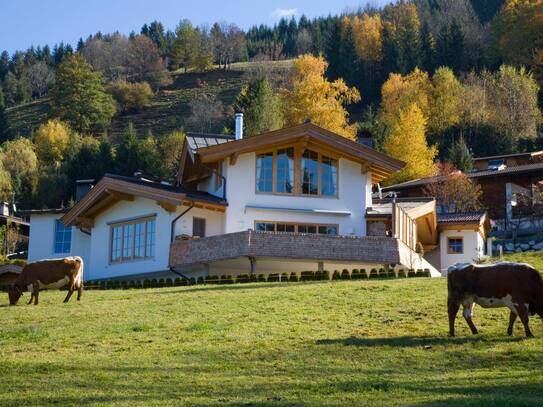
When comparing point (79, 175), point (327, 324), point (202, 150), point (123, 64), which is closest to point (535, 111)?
point (79, 175)

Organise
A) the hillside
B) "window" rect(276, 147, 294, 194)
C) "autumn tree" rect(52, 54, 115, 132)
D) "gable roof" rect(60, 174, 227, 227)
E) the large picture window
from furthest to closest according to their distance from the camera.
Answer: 1. the hillside
2. "autumn tree" rect(52, 54, 115, 132)
3. "window" rect(276, 147, 294, 194)
4. the large picture window
5. "gable roof" rect(60, 174, 227, 227)

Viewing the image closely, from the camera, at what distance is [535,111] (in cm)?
9938

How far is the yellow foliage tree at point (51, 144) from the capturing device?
110812mm

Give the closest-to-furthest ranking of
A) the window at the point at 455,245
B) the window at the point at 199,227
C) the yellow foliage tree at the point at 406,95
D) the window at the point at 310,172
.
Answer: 1. the window at the point at 199,227
2. the window at the point at 310,172
3. the window at the point at 455,245
4. the yellow foliage tree at the point at 406,95

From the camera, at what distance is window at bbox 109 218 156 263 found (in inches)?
1638

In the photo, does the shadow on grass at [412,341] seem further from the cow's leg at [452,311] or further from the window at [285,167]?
the window at [285,167]

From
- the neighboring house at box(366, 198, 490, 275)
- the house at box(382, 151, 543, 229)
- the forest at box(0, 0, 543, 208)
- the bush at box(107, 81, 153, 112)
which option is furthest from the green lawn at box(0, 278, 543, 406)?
the bush at box(107, 81, 153, 112)

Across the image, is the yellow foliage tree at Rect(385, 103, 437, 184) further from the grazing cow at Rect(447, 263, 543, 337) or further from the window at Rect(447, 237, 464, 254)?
the grazing cow at Rect(447, 263, 543, 337)

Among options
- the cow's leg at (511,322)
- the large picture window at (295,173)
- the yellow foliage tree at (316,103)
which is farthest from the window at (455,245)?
the yellow foliage tree at (316,103)

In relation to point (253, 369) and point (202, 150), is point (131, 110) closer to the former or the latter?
point (202, 150)

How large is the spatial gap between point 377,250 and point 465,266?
55.0ft

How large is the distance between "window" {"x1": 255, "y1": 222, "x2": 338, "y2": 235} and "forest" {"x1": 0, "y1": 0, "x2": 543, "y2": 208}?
2984 centimetres

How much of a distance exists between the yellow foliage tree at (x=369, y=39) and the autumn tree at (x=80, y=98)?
34.4 meters

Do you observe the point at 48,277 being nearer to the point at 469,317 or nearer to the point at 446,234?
the point at 469,317
